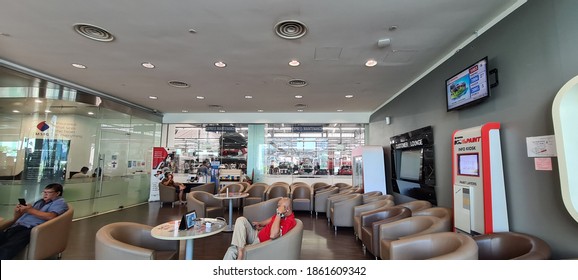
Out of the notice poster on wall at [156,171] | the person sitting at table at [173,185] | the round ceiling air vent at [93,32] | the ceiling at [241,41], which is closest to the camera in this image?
the ceiling at [241,41]

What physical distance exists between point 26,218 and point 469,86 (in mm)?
5783

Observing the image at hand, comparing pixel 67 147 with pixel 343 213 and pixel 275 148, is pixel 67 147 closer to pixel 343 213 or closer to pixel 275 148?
pixel 275 148

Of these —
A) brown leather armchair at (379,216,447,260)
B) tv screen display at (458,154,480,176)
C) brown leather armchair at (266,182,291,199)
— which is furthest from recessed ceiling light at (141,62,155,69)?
tv screen display at (458,154,480,176)

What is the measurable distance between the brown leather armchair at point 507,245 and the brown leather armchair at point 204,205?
169 inches

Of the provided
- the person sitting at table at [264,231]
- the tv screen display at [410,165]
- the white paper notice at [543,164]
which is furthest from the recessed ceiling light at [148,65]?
the white paper notice at [543,164]

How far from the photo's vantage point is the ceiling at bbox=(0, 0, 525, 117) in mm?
2916

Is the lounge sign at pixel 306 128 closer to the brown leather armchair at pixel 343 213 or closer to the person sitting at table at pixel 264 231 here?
the brown leather armchair at pixel 343 213

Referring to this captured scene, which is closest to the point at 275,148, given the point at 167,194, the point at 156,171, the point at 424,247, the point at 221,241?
the point at 167,194

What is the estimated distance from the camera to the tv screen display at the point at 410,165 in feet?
16.4

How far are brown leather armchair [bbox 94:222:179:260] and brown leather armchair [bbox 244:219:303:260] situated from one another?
850 millimetres

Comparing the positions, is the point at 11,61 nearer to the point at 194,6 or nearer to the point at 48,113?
the point at 48,113
